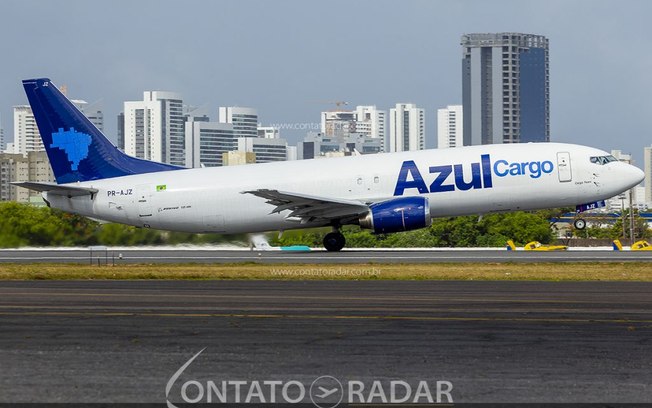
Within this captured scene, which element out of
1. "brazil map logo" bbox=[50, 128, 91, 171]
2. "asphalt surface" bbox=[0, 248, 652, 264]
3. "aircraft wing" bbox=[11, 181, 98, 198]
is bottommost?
"asphalt surface" bbox=[0, 248, 652, 264]

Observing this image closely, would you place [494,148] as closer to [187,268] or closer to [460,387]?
[187,268]

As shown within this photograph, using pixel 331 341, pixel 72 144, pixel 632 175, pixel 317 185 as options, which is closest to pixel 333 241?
pixel 317 185

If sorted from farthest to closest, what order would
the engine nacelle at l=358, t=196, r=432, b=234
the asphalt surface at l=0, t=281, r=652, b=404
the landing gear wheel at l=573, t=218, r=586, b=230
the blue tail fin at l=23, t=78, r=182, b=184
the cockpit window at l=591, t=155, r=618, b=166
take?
the blue tail fin at l=23, t=78, r=182, b=184 < the cockpit window at l=591, t=155, r=618, b=166 < the landing gear wheel at l=573, t=218, r=586, b=230 < the engine nacelle at l=358, t=196, r=432, b=234 < the asphalt surface at l=0, t=281, r=652, b=404

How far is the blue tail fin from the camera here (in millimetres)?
43625

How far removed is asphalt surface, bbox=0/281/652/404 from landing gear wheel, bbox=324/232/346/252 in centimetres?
1702

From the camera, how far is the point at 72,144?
43719mm

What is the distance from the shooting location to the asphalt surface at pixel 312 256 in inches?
1500

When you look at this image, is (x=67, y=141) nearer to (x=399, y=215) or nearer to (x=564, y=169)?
(x=399, y=215)

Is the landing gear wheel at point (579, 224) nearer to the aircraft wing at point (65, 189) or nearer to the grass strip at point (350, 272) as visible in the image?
the grass strip at point (350, 272)

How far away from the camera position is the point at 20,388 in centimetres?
1312

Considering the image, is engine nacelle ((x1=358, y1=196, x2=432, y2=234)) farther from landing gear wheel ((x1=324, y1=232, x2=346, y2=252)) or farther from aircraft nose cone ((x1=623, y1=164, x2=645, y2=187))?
aircraft nose cone ((x1=623, y1=164, x2=645, y2=187))

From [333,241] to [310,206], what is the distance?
2286mm

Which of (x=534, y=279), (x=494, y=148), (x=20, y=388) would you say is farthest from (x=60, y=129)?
(x=20, y=388)

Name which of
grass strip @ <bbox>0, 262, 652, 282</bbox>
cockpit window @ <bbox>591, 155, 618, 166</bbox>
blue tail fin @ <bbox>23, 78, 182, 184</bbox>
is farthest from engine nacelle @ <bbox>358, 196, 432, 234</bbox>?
blue tail fin @ <bbox>23, 78, 182, 184</bbox>
